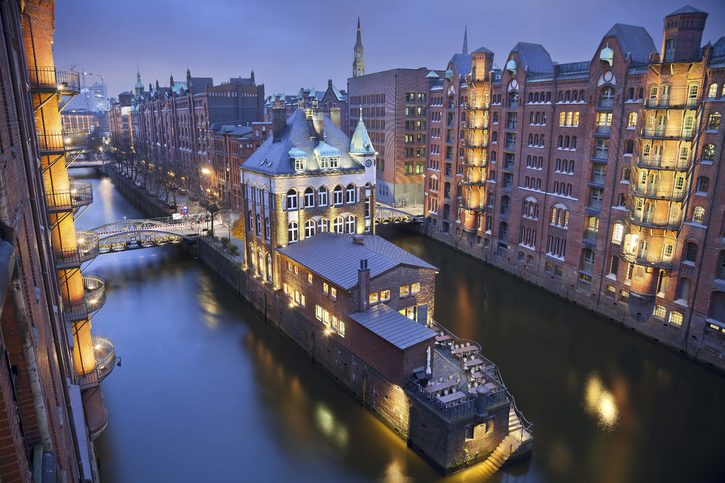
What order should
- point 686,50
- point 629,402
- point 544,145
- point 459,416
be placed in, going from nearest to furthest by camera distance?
point 459,416 < point 629,402 < point 686,50 < point 544,145

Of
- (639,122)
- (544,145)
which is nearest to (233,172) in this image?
(544,145)

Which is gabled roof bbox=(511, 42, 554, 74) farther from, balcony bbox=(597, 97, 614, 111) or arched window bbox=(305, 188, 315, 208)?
arched window bbox=(305, 188, 315, 208)

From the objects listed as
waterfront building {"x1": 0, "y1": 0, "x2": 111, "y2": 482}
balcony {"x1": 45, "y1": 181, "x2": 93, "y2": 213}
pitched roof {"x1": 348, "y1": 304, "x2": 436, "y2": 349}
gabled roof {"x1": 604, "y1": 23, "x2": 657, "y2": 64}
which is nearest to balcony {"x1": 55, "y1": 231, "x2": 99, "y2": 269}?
waterfront building {"x1": 0, "y1": 0, "x2": 111, "y2": 482}

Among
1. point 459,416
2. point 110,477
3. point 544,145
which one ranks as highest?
point 544,145

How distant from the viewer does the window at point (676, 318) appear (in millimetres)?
46125

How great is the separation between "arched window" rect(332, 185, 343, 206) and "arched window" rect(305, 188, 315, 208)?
2.39 meters

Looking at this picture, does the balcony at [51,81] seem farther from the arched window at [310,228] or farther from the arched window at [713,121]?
the arched window at [713,121]

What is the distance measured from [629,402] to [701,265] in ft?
44.9

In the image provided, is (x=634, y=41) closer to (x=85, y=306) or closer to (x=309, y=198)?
(x=309, y=198)

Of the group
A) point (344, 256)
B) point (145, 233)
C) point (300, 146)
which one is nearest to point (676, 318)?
point (344, 256)

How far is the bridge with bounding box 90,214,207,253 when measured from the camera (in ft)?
226

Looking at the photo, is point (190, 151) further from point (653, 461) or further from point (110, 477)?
point (653, 461)

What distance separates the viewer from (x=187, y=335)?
50.1m

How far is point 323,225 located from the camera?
5309 cm
